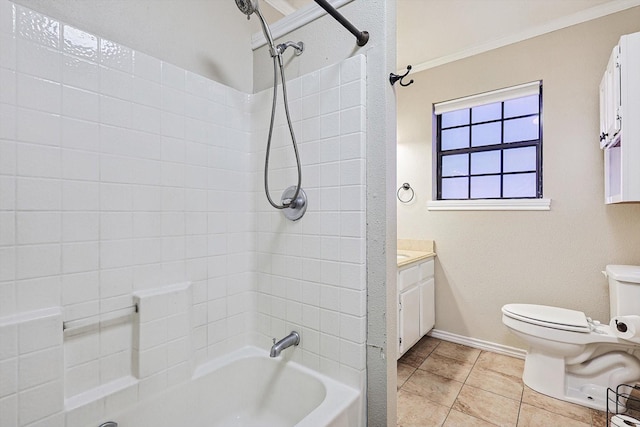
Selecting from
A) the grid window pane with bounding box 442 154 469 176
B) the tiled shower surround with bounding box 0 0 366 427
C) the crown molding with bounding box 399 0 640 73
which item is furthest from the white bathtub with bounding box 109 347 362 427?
the crown molding with bounding box 399 0 640 73

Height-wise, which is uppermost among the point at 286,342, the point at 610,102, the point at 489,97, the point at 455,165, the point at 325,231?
the point at 489,97

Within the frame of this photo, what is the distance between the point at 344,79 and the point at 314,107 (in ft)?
0.58

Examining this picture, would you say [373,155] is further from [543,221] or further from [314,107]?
[543,221]

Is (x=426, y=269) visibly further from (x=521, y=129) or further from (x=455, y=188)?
(x=521, y=129)

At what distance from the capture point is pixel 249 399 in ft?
4.70

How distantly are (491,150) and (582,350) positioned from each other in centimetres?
161

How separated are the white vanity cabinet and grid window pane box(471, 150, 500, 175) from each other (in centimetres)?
91

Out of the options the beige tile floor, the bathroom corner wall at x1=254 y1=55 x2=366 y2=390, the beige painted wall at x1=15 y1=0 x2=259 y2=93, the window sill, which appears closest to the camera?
the beige painted wall at x1=15 y1=0 x2=259 y2=93

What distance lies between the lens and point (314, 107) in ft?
4.40

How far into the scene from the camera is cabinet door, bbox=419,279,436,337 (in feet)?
8.23

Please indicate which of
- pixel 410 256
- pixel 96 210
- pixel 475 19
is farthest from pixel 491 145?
pixel 96 210

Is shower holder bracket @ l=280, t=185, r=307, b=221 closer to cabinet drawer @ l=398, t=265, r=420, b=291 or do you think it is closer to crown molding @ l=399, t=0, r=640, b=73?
cabinet drawer @ l=398, t=265, r=420, b=291

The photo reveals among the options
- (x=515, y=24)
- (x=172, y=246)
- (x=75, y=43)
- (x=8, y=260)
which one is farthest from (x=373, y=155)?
(x=515, y=24)

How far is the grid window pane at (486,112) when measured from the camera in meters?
2.61
